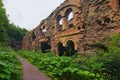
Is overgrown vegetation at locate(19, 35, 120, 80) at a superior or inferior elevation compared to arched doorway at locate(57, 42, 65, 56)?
inferior

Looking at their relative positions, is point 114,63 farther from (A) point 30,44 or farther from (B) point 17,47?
(B) point 17,47

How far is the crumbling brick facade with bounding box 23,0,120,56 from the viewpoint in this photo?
16.9m

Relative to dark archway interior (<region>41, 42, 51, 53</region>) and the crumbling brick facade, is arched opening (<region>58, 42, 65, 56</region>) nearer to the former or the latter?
the crumbling brick facade

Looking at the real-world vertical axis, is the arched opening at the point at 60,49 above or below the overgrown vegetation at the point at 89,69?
above

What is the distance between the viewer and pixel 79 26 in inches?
799

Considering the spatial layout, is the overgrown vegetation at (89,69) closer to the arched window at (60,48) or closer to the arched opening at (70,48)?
the arched opening at (70,48)

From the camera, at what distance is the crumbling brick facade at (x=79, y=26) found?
16931mm

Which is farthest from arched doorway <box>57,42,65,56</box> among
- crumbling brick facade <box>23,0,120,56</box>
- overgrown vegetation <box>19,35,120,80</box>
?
overgrown vegetation <box>19,35,120,80</box>

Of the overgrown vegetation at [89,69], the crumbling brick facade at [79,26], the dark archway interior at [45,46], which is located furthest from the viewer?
the dark archway interior at [45,46]

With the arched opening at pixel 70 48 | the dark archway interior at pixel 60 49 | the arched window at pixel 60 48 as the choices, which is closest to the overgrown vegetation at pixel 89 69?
the arched opening at pixel 70 48

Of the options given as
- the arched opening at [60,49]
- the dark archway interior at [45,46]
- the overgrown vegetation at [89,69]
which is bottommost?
the overgrown vegetation at [89,69]

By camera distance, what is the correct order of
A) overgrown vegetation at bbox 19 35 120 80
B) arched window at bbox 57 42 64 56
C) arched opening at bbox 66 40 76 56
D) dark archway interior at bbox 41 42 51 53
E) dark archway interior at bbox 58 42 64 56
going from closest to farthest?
overgrown vegetation at bbox 19 35 120 80 → arched opening at bbox 66 40 76 56 → arched window at bbox 57 42 64 56 → dark archway interior at bbox 58 42 64 56 → dark archway interior at bbox 41 42 51 53

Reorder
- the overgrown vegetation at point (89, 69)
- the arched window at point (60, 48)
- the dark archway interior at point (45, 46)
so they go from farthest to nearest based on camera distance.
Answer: the dark archway interior at point (45, 46)
the arched window at point (60, 48)
the overgrown vegetation at point (89, 69)

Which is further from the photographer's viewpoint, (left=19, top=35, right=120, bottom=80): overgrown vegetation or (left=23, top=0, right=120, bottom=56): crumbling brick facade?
(left=23, top=0, right=120, bottom=56): crumbling brick facade
